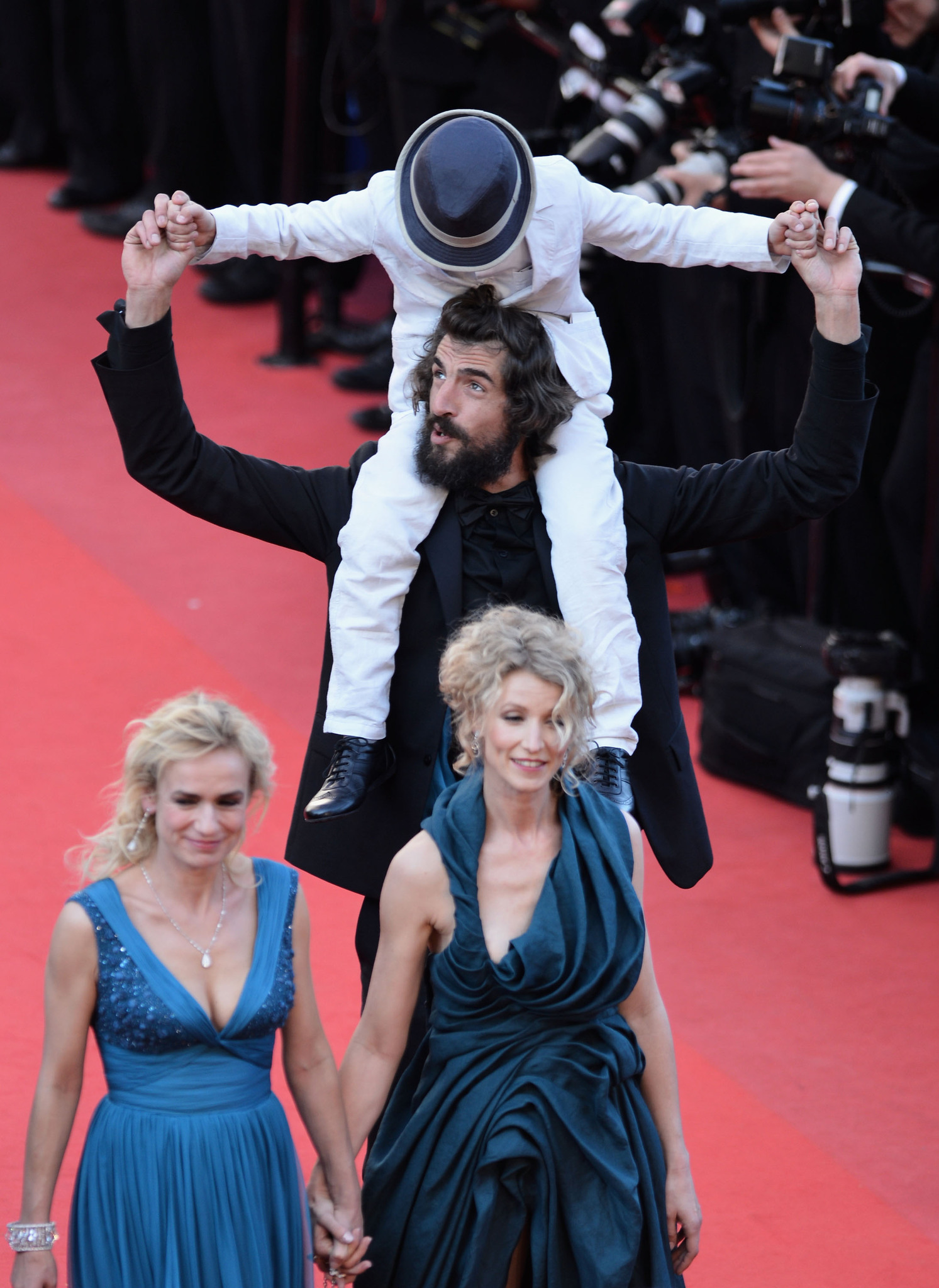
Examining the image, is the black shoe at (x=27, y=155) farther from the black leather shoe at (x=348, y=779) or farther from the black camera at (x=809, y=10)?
the black leather shoe at (x=348, y=779)

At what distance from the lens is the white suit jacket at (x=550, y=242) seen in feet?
9.78

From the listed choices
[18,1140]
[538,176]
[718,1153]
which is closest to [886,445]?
[718,1153]

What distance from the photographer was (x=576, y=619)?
2.96 metres

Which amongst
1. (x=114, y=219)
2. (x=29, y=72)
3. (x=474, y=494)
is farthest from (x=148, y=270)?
(x=29, y=72)

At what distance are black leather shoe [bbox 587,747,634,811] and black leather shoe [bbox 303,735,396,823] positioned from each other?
37 centimetres

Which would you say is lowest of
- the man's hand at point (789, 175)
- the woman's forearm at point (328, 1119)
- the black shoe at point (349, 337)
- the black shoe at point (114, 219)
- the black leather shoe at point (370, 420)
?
the black leather shoe at point (370, 420)

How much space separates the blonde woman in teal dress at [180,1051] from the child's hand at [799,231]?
114 centimetres

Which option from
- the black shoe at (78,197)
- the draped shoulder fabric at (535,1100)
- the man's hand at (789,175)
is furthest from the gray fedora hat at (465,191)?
the black shoe at (78,197)

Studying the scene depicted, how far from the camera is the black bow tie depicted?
303 centimetres

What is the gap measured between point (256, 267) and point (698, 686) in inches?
164

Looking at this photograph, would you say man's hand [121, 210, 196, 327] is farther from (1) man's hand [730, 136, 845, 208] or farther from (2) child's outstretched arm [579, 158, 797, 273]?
(1) man's hand [730, 136, 845, 208]

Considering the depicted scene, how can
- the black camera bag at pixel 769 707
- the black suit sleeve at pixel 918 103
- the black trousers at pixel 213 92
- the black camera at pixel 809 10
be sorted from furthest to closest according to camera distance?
the black trousers at pixel 213 92 → the black camera bag at pixel 769 707 → the black camera at pixel 809 10 → the black suit sleeve at pixel 918 103

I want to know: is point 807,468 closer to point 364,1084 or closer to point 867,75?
point 364,1084

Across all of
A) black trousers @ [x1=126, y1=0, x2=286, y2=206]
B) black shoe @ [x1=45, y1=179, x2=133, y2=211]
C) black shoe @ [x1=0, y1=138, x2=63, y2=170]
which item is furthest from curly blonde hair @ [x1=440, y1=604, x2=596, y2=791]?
black shoe @ [x1=0, y1=138, x2=63, y2=170]
